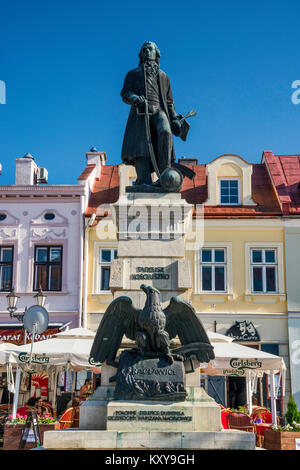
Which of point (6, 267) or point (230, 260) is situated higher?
point (230, 260)

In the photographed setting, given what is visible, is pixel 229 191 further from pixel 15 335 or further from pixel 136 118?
pixel 136 118

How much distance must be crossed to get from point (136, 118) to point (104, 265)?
41.9ft

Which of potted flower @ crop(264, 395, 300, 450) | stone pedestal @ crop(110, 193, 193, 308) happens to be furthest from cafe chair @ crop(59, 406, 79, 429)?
stone pedestal @ crop(110, 193, 193, 308)

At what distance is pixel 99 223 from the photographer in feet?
72.5

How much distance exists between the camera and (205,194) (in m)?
23.3

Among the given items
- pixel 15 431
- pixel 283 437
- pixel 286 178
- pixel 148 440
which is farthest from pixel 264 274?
pixel 148 440

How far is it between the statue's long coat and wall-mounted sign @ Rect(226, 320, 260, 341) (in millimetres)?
12494

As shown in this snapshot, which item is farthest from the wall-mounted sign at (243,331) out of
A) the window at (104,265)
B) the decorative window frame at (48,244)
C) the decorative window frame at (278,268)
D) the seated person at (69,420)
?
the seated person at (69,420)

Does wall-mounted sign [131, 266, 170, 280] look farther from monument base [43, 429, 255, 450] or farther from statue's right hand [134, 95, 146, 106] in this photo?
statue's right hand [134, 95, 146, 106]

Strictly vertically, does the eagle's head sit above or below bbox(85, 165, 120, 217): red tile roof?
below

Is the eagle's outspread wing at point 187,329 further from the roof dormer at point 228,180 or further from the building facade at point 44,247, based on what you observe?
the roof dormer at point 228,180

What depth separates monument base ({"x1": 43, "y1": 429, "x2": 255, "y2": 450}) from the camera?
7023mm
